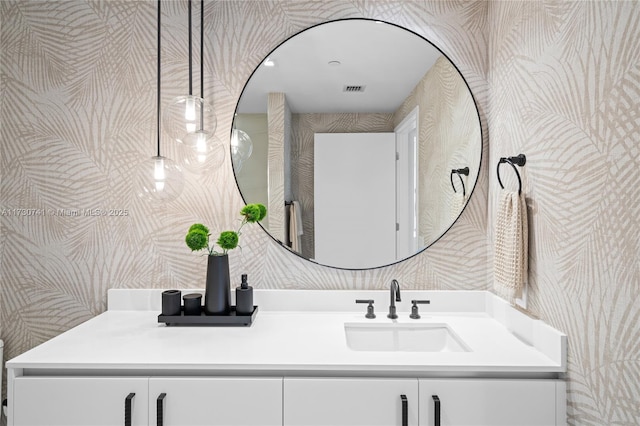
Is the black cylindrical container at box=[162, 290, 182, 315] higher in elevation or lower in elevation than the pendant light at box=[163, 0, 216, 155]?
lower

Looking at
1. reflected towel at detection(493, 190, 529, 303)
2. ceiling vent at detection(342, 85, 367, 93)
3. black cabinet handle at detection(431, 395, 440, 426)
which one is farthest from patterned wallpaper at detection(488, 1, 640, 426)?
ceiling vent at detection(342, 85, 367, 93)

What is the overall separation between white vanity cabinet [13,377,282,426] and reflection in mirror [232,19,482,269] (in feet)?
2.42

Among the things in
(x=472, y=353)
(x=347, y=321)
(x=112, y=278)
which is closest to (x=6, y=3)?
(x=112, y=278)

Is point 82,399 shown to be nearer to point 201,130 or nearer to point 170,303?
point 170,303

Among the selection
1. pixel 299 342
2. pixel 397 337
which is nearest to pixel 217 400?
pixel 299 342

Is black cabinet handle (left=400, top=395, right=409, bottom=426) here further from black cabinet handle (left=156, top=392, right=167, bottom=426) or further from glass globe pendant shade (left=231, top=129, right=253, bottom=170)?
glass globe pendant shade (left=231, top=129, right=253, bottom=170)

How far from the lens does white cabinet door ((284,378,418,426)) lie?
1.23 m

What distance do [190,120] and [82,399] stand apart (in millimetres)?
1070

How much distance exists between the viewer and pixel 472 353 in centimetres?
133

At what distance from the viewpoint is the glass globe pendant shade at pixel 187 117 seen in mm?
1700

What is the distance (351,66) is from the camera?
1.82 m

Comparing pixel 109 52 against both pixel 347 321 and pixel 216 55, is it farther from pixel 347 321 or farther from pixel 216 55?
pixel 347 321

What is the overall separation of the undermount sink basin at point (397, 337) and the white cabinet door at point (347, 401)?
42 centimetres

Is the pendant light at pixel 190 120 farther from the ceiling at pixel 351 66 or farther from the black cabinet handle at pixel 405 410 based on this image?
the black cabinet handle at pixel 405 410
